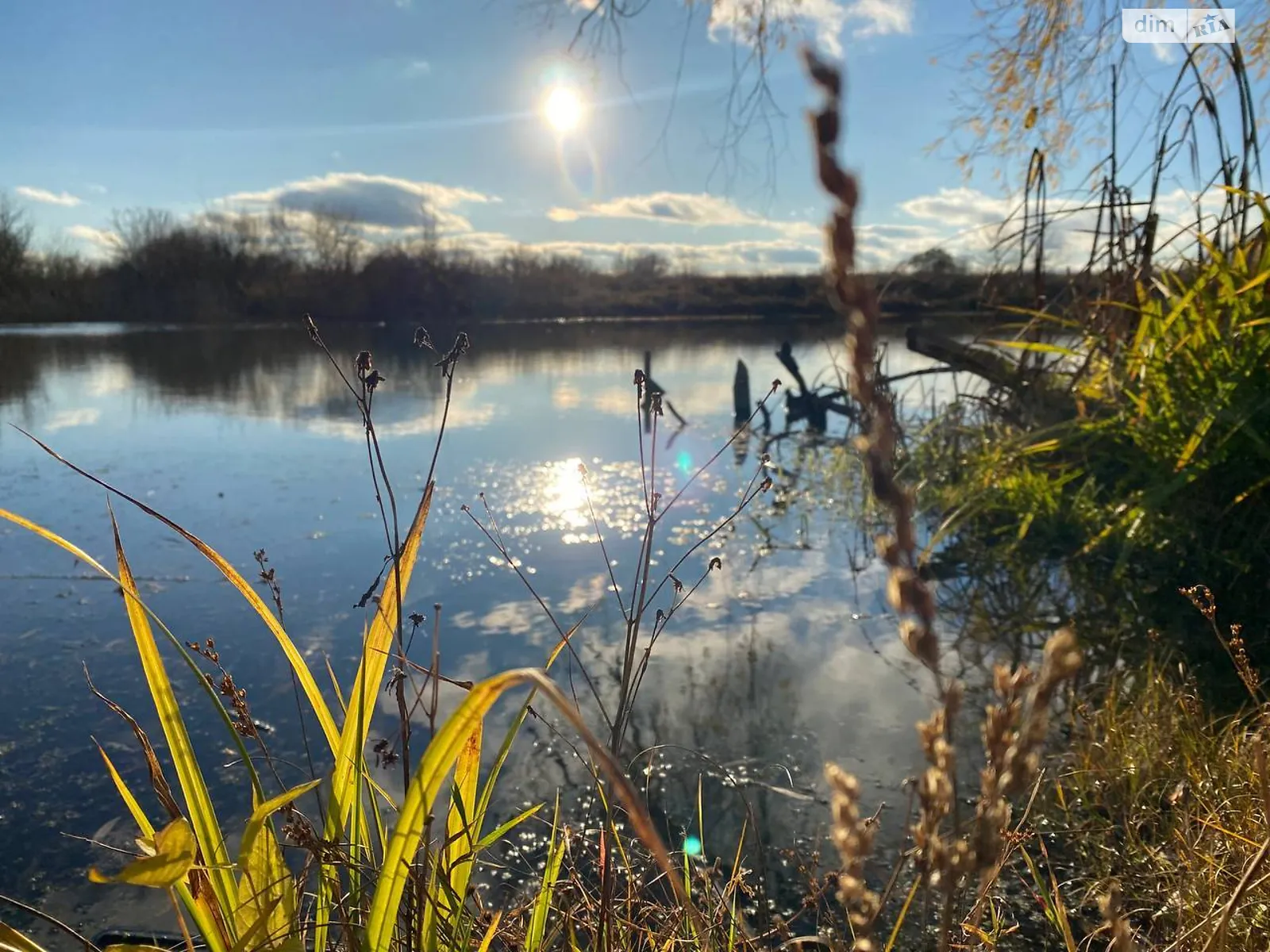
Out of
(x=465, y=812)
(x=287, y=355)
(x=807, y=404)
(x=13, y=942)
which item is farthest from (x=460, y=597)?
(x=287, y=355)

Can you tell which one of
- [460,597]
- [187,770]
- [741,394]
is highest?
[741,394]

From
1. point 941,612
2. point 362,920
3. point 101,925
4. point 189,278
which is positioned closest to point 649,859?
point 362,920

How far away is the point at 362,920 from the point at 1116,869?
6.47 ft

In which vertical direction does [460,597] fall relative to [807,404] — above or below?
below

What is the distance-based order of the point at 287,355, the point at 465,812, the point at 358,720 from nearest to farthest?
1. the point at 358,720
2. the point at 465,812
3. the point at 287,355

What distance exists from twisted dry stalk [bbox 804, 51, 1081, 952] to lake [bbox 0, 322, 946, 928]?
2.95 feet

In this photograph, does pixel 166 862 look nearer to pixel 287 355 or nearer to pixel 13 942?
pixel 13 942

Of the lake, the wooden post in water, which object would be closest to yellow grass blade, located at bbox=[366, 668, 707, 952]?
the lake

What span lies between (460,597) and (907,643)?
4395 millimetres

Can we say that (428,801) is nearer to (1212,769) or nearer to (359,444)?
(1212,769)

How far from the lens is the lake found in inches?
113

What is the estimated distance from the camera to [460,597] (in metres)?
4.67

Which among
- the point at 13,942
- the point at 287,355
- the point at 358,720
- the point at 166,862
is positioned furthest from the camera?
the point at 287,355

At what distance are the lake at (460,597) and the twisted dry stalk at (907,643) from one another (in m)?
0.90
